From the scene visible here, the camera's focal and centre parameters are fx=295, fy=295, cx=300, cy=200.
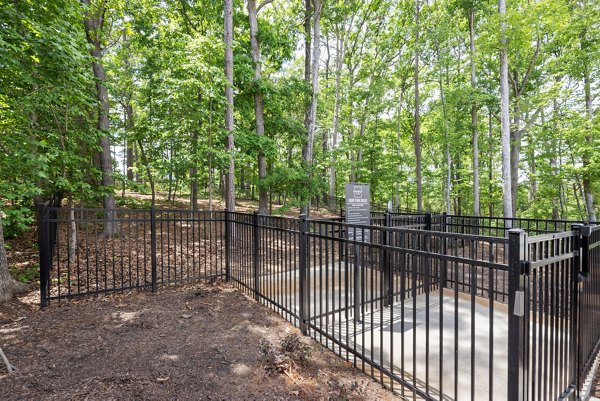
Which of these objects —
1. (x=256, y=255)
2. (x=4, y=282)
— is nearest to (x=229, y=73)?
(x=256, y=255)

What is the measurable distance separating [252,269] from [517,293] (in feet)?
13.7

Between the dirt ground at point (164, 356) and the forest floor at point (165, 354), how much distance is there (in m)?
0.01

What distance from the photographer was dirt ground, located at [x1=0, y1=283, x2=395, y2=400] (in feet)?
8.71

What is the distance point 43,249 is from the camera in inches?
181

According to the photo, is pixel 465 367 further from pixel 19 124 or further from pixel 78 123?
pixel 78 123

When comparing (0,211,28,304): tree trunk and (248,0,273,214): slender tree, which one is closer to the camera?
(0,211,28,304): tree trunk

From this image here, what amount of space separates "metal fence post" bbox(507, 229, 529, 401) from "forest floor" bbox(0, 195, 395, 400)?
1218 mm

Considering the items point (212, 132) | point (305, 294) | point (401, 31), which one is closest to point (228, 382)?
point (305, 294)

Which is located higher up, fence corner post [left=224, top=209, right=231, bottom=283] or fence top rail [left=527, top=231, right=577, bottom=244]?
fence top rail [left=527, top=231, right=577, bottom=244]

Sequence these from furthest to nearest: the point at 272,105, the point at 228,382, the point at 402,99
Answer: the point at 402,99, the point at 272,105, the point at 228,382

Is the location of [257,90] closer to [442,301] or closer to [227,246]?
[227,246]

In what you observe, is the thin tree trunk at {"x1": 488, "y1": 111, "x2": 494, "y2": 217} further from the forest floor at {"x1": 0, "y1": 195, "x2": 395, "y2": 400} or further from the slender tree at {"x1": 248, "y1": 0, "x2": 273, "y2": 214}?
the forest floor at {"x1": 0, "y1": 195, "x2": 395, "y2": 400}

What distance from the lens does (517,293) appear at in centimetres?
179

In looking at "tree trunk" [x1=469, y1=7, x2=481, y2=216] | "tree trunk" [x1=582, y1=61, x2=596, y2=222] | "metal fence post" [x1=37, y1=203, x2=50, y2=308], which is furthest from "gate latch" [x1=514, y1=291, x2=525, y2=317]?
"tree trunk" [x1=469, y1=7, x2=481, y2=216]
